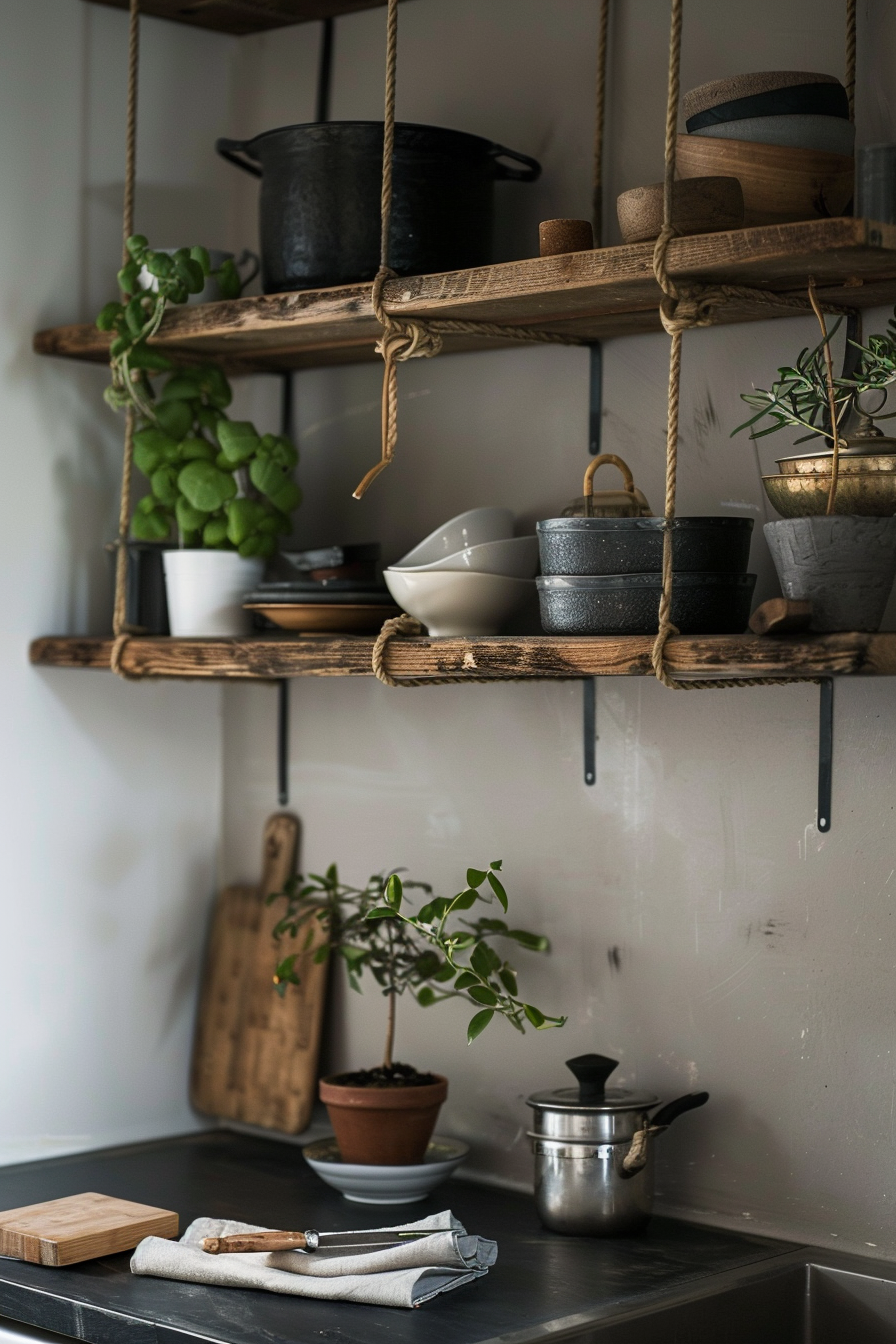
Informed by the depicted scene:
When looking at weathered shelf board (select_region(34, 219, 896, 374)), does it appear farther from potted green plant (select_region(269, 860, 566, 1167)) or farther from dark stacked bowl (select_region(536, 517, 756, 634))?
potted green plant (select_region(269, 860, 566, 1167))

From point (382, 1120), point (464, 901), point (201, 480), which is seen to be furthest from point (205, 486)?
point (382, 1120)

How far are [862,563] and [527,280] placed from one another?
1.47ft

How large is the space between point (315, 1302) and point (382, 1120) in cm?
35

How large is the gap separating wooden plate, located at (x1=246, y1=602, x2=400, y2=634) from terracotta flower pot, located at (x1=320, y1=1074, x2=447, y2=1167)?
55 centimetres

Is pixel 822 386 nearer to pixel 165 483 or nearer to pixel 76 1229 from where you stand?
pixel 165 483

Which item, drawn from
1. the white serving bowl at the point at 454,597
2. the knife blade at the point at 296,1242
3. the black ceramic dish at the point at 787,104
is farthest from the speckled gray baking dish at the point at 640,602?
the knife blade at the point at 296,1242

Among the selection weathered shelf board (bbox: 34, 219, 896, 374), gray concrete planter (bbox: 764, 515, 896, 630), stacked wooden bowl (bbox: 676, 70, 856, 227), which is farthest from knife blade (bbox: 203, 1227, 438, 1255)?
stacked wooden bowl (bbox: 676, 70, 856, 227)

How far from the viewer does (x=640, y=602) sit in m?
1.66

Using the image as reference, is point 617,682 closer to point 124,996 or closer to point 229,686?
point 229,686

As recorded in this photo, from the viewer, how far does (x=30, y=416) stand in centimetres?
225

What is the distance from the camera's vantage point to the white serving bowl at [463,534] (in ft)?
6.33

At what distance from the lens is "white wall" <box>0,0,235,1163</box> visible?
87.6 inches

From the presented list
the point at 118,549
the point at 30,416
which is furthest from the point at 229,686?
the point at 30,416

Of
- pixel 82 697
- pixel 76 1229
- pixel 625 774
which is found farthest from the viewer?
pixel 82 697
